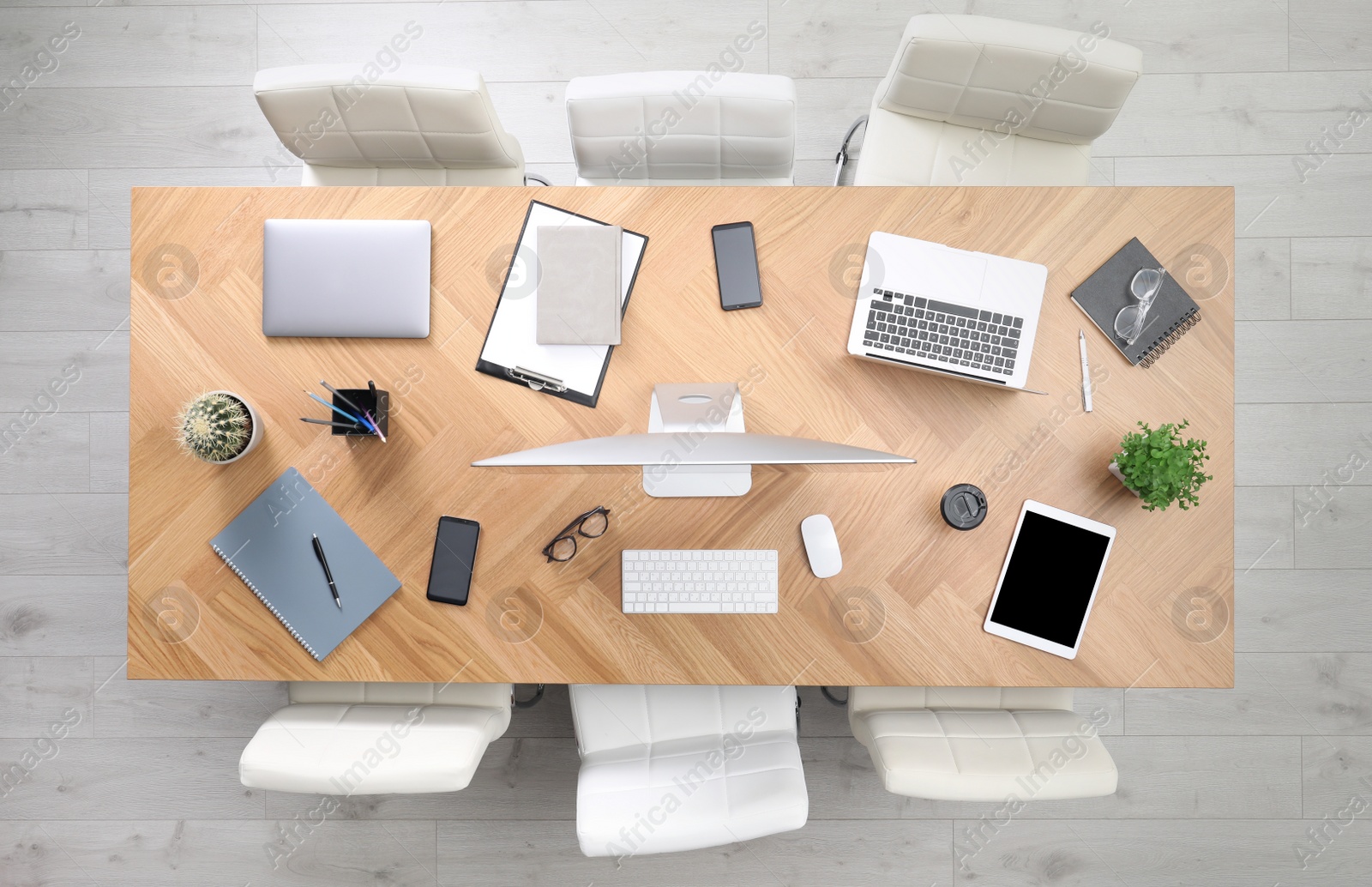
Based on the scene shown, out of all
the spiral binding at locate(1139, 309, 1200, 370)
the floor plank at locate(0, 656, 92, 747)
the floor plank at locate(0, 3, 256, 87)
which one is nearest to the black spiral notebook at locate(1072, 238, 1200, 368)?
the spiral binding at locate(1139, 309, 1200, 370)

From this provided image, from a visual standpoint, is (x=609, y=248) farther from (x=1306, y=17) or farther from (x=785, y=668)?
(x=1306, y=17)

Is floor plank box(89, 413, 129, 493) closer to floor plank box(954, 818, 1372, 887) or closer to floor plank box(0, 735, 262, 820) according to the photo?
floor plank box(0, 735, 262, 820)

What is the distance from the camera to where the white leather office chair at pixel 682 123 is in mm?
1402

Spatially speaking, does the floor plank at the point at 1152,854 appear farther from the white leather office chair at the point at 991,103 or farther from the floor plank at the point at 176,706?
the floor plank at the point at 176,706

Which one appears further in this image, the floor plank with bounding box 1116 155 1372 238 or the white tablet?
the floor plank with bounding box 1116 155 1372 238

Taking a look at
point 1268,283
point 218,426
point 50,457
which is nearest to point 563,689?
point 218,426

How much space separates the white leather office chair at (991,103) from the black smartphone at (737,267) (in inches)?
17.2

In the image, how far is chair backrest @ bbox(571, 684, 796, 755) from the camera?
1.62 m

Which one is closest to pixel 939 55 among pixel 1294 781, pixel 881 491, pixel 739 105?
pixel 739 105

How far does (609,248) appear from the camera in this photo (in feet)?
4.63

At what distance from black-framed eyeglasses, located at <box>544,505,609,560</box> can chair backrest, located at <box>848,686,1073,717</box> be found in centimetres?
73

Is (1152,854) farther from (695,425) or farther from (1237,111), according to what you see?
(1237,111)

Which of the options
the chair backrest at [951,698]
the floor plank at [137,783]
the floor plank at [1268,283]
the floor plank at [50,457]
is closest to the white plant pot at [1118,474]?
the chair backrest at [951,698]

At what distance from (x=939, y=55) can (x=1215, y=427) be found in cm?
94
